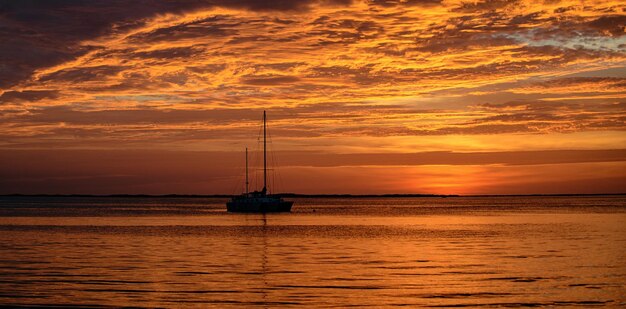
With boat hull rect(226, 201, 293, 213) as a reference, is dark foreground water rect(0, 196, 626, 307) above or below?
below

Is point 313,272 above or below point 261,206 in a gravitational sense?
below

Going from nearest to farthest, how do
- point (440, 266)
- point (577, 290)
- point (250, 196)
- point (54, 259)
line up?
1. point (577, 290)
2. point (440, 266)
3. point (54, 259)
4. point (250, 196)

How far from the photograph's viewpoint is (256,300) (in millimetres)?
31500

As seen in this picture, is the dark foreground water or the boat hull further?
the boat hull

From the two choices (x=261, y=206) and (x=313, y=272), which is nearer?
(x=313, y=272)

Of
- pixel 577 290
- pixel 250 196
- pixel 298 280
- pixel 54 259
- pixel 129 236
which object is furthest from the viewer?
pixel 250 196

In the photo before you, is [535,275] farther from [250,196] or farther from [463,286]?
[250,196]

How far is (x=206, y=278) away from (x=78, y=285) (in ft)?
20.3

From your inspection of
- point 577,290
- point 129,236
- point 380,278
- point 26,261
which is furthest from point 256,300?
point 129,236

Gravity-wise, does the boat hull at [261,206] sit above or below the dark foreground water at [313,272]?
above

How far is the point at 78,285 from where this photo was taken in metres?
35.2

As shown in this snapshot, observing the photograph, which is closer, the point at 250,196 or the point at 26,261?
the point at 26,261

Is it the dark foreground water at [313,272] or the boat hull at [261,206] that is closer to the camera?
the dark foreground water at [313,272]

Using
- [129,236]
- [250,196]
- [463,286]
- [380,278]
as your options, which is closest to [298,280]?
[380,278]
